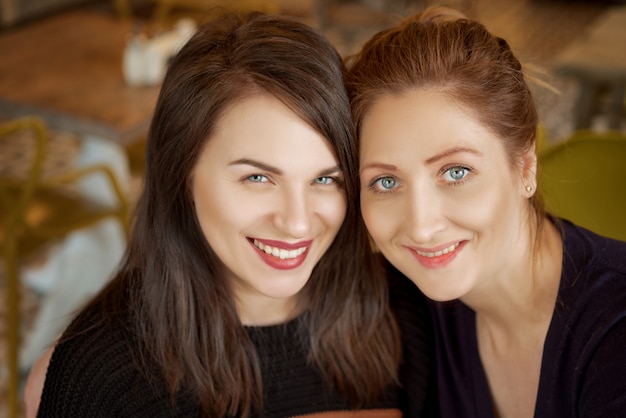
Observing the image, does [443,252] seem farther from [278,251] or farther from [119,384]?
[119,384]

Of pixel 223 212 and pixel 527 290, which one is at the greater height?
pixel 223 212

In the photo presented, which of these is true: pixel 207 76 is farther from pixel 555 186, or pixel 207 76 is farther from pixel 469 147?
pixel 555 186

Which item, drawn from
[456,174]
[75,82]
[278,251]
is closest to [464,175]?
[456,174]

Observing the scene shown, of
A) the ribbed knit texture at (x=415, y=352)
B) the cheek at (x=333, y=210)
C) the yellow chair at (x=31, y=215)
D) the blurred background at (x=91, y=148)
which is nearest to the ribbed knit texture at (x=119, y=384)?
the ribbed knit texture at (x=415, y=352)

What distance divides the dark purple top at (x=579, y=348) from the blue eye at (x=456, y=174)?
28 centimetres

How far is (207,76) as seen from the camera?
1340 millimetres

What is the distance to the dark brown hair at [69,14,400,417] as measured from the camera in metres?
1.31

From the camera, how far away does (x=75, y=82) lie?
9.74 ft

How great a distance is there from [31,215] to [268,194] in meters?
1.62

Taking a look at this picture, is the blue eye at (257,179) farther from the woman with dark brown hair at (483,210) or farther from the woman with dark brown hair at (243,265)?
the woman with dark brown hair at (483,210)

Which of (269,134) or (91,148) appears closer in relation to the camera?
(269,134)

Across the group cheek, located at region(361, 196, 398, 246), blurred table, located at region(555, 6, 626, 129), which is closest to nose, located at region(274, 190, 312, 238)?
cheek, located at region(361, 196, 398, 246)

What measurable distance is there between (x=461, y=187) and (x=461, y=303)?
377mm

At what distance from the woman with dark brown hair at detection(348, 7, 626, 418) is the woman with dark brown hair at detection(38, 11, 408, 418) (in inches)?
3.4
